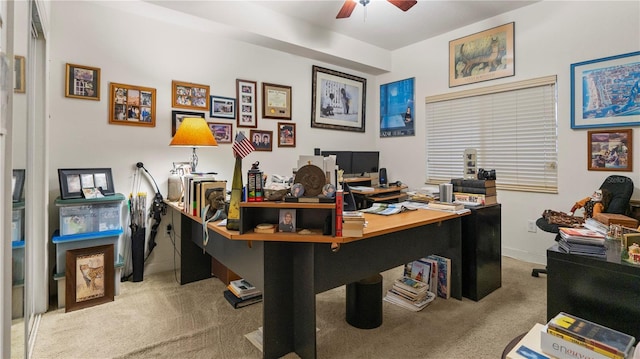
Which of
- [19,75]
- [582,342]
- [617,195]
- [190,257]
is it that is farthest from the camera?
[190,257]

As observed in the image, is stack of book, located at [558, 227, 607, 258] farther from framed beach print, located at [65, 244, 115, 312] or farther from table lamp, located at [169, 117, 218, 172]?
framed beach print, located at [65, 244, 115, 312]

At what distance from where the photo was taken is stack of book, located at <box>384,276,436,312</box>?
2.41m

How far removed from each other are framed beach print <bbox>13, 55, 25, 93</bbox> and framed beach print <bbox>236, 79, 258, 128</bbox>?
213cm

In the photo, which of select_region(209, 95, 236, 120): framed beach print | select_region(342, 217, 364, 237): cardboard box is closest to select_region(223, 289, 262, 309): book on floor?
select_region(342, 217, 364, 237): cardboard box

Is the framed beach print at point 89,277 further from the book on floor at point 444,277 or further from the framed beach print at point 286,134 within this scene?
the book on floor at point 444,277

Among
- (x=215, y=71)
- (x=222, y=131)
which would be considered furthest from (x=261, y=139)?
(x=215, y=71)

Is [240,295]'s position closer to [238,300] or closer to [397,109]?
[238,300]

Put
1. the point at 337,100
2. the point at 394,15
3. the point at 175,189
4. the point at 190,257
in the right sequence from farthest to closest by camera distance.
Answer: the point at 337,100, the point at 394,15, the point at 175,189, the point at 190,257

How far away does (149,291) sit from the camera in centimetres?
272

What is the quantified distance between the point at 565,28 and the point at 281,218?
361 cm

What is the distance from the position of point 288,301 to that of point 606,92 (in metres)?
3.50

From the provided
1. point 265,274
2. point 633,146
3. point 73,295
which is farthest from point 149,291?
point 633,146

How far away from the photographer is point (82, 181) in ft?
8.37

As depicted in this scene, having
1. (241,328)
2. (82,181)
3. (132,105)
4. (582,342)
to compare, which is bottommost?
(241,328)
